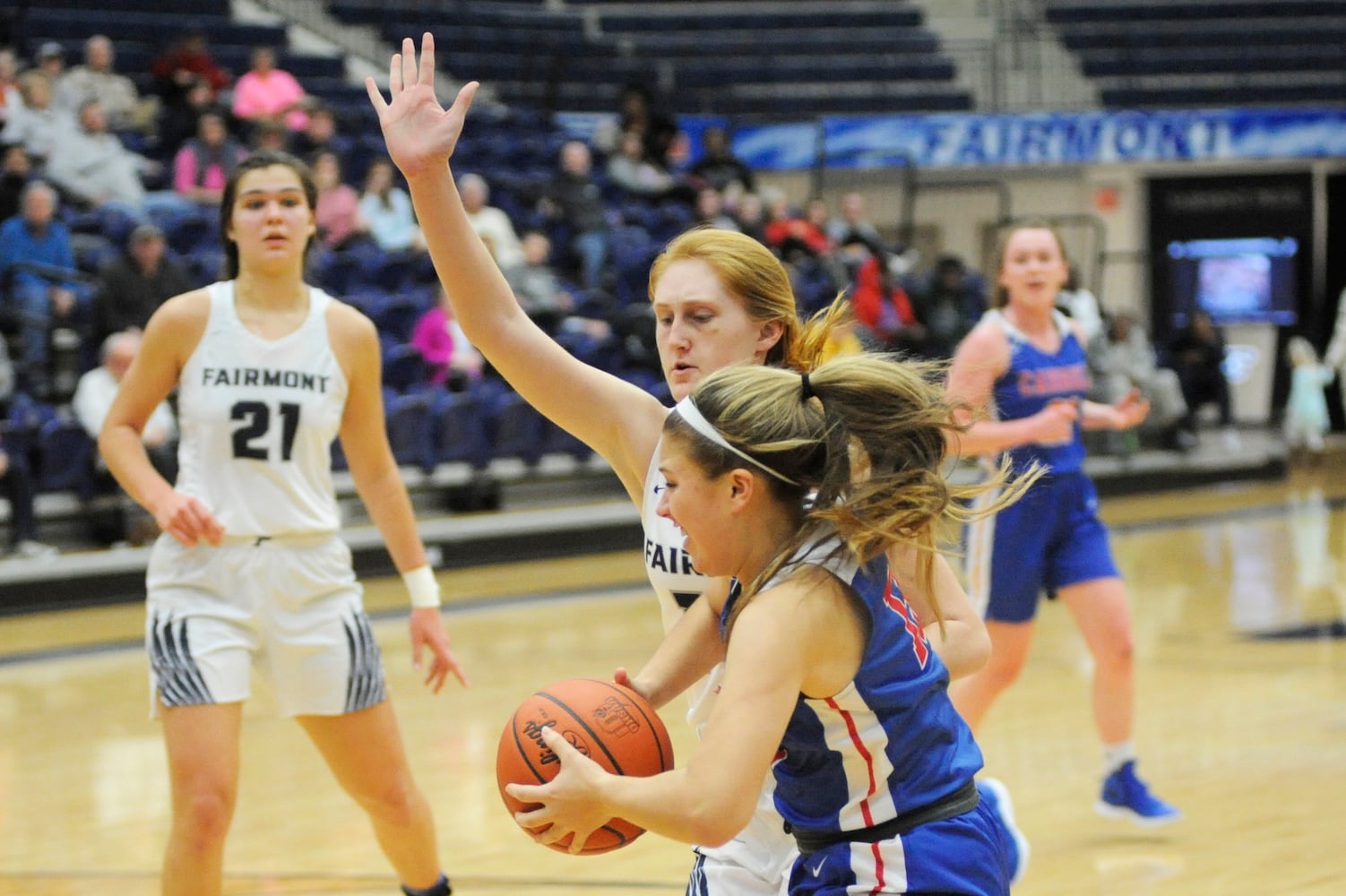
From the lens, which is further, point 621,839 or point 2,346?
point 2,346

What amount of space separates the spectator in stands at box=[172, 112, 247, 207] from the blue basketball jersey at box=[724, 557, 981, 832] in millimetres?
9680

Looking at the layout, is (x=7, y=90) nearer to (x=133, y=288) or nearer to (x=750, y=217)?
(x=133, y=288)

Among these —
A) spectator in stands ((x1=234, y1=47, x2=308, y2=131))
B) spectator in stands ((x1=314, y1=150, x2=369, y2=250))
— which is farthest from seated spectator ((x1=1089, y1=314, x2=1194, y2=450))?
spectator in stands ((x1=234, y1=47, x2=308, y2=131))

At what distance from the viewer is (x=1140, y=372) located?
1490 cm

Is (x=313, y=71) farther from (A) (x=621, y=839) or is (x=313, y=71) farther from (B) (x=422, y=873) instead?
(A) (x=621, y=839)

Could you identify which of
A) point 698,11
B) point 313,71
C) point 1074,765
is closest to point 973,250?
point 698,11

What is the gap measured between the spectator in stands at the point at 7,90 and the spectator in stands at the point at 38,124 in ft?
0.13

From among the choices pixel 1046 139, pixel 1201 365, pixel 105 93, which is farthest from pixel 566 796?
pixel 1046 139

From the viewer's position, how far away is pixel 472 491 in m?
10.8

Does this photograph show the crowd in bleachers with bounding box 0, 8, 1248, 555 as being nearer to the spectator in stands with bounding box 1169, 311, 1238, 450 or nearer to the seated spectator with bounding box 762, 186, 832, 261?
the seated spectator with bounding box 762, 186, 832, 261

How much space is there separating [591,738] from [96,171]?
31.4ft

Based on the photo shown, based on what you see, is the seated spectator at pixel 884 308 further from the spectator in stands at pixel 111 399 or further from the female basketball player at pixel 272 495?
the female basketball player at pixel 272 495

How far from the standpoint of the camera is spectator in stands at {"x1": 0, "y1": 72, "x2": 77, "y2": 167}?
10.7 m

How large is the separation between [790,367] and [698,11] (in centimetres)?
1752
